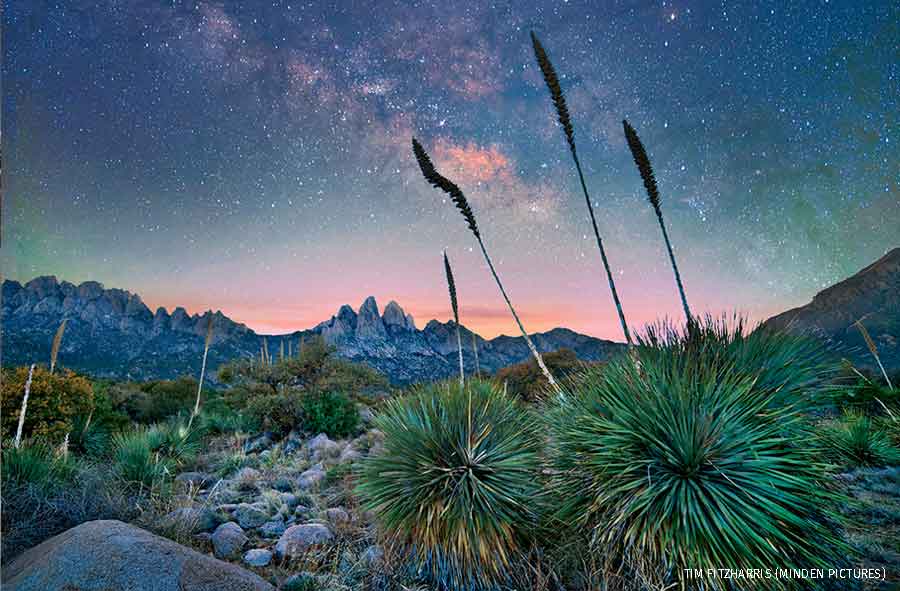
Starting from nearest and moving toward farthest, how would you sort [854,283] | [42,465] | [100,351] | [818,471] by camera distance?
[818,471] < [42,465] < [854,283] < [100,351]

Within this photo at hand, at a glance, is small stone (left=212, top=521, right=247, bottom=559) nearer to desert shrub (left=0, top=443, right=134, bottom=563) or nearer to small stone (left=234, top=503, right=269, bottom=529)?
small stone (left=234, top=503, right=269, bottom=529)

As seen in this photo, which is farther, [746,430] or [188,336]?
[188,336]

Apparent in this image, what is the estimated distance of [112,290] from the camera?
72062 millimetres

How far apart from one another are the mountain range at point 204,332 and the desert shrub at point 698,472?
98.2ft

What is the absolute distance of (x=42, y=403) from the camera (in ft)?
36.3

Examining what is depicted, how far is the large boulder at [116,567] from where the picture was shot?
3180 millimetres

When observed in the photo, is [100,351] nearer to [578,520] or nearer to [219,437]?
[219,437]

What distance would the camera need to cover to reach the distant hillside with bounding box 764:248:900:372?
2472 centimetres

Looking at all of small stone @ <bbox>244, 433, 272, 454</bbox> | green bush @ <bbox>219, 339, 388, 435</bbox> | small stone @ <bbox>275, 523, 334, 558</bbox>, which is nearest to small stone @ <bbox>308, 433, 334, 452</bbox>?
green bush @ <bbox>219, 339, 388, 435</bbox>

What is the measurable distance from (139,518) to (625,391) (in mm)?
5686

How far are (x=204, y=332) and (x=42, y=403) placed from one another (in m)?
35.3

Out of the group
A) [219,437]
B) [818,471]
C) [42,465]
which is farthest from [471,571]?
[219,437]

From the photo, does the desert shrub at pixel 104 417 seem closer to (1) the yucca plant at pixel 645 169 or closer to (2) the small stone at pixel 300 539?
(2) the small stone at pixel 300 539

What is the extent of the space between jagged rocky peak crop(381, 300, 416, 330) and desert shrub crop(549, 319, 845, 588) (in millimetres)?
70966
